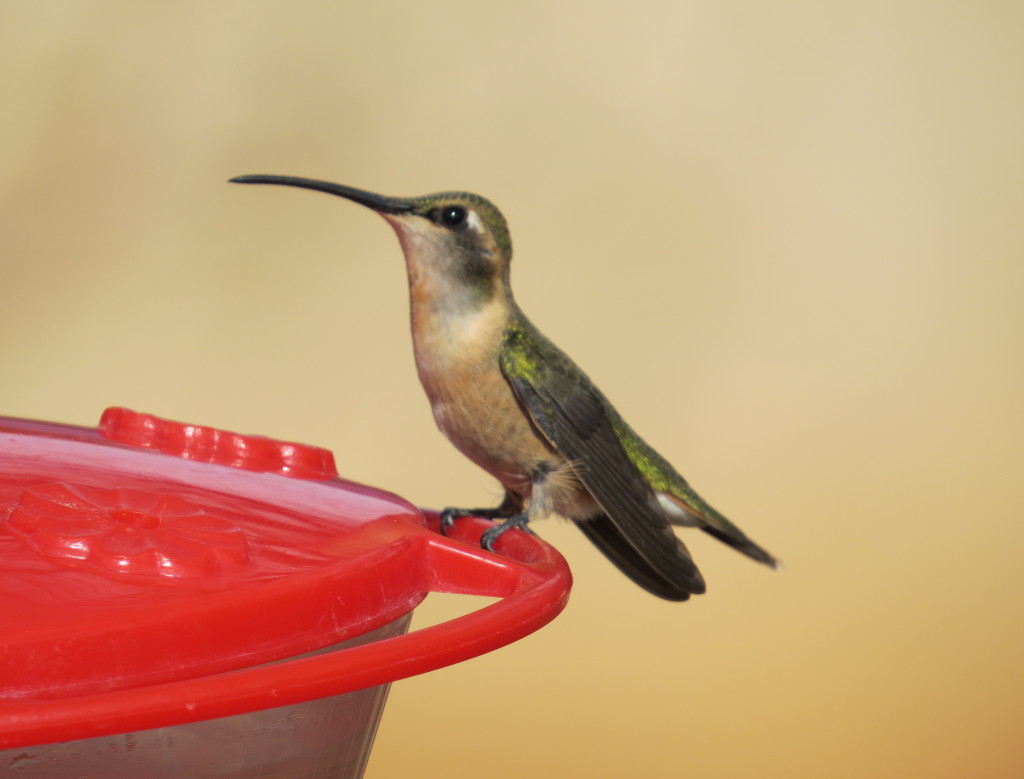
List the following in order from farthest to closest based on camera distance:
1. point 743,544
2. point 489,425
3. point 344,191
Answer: point 743,544 → point 489,425 → point 344,191

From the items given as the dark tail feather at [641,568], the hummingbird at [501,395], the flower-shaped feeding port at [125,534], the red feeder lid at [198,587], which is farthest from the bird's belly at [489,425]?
the flower-shaped feeding port at [125,534]

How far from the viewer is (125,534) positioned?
2.15ft

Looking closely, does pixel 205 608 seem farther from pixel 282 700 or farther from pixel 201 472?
pixel 201 472

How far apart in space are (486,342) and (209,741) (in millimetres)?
901

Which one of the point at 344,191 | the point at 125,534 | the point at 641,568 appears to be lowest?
the point at 641,568

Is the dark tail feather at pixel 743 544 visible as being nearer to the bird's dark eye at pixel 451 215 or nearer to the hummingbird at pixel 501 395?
the hummingbird at pixel 501 395

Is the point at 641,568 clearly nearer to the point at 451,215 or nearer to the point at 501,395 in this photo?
the point at 501,395

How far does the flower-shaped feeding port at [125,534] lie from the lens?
62 centimetres

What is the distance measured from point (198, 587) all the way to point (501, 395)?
858mm

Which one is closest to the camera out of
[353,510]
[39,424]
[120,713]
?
[120,713]

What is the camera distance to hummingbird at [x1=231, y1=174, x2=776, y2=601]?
4.70 feet

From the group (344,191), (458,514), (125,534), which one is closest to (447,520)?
(458,514)

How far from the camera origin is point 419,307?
4.86 ft

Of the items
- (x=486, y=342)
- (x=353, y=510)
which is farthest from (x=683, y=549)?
(x=353, y=510)
